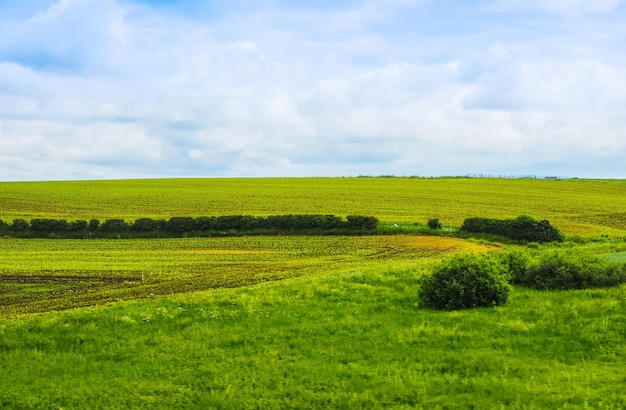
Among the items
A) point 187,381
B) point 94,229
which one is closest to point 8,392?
point 187,381

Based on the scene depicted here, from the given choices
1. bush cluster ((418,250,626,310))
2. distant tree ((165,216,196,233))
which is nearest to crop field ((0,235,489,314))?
distant tree ((165,216,196,233))

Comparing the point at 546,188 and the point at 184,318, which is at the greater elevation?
the point at 546,188

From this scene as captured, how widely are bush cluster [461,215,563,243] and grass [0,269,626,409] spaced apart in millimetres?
35575

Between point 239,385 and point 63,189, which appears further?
point 63,189

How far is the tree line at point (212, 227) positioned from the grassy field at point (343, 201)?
306 inches

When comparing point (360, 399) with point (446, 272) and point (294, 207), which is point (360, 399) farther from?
point (294, 207)

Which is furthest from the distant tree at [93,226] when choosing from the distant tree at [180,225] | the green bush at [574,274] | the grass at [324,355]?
the green bush at [574,274]

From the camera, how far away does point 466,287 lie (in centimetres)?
1692

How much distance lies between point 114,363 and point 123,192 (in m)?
93.8

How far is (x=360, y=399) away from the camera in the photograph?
10492mm

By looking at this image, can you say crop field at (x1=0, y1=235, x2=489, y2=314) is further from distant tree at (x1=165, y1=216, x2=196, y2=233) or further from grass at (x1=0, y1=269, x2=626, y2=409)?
grass at (x1=0, y1=269, x2=626, y2=409)

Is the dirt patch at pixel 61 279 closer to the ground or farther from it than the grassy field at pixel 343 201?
closer to the ground

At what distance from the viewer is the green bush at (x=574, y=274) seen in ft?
61.2

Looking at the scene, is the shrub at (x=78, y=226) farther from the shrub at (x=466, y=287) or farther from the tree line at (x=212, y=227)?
the shrub at (x=466, y=287)
